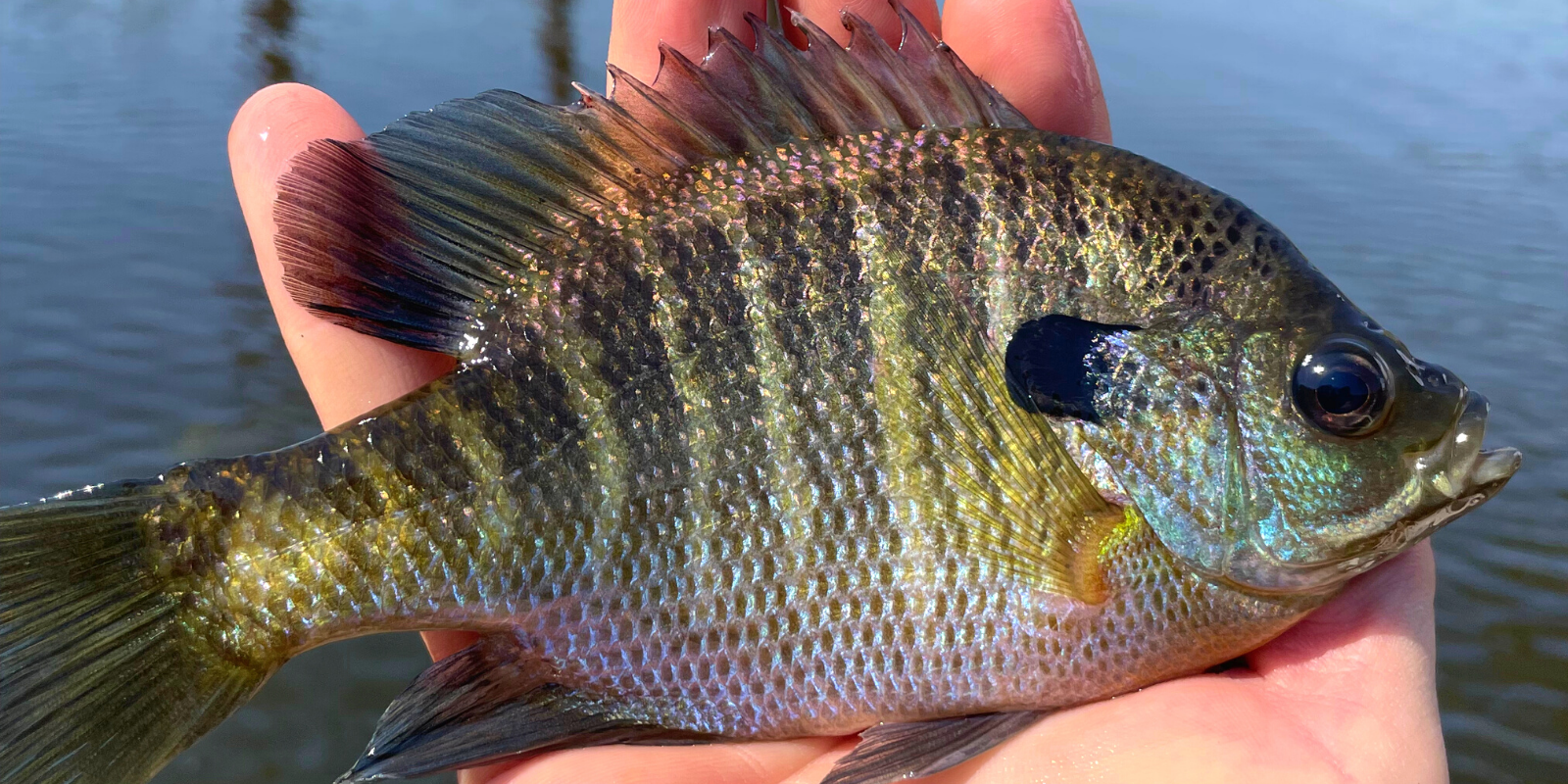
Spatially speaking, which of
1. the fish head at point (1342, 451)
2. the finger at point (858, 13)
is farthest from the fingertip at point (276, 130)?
the fish head at point (1342, 451)

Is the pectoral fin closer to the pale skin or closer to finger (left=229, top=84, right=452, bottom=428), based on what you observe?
the pale skin

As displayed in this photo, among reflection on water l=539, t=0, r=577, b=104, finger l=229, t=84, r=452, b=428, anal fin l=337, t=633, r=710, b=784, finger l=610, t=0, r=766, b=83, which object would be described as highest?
reflection on water l=539, t=0, r=577, b=104

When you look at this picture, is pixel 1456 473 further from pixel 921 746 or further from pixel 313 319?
pixel 313 319

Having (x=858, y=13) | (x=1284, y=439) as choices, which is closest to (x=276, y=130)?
(x=858, y=13)

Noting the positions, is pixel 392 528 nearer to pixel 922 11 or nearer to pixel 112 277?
pixel 922 11

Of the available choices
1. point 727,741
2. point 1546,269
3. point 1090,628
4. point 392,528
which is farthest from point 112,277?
point 1546,269

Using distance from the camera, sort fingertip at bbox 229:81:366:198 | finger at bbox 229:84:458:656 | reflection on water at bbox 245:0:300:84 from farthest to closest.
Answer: reflection on water at bbox 245:0:300:84
fingertip at bbox 229:81:366:198
finger at bbox 229:84:458:656

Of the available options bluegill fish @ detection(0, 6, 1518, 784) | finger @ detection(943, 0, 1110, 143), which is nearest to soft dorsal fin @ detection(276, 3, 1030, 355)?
bluegill fish @ detection(0, 6, 1518, 784)
